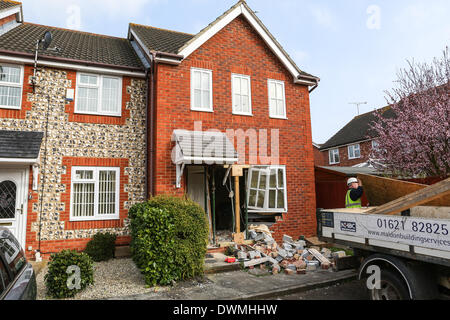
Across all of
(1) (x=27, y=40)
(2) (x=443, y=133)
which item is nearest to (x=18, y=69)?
(1) (x=27, y=40)

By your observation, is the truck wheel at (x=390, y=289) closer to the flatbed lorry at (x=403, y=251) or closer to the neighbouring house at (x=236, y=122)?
the flatbed lorry at (x=403, y=251)

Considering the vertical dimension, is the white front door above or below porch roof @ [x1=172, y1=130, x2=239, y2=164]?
below

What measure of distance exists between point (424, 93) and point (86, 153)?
14423mm

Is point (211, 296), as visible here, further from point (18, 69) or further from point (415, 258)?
point (18, 69)

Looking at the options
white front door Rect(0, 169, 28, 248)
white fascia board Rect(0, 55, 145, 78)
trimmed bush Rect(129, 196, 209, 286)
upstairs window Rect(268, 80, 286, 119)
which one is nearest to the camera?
trimmed bush Rect(129, 196, 209, 286)

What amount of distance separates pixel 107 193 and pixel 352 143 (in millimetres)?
23257

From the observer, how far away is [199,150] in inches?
324

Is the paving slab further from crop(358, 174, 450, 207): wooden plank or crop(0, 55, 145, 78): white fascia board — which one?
crop(0, 55, 145, 78): white fascia board

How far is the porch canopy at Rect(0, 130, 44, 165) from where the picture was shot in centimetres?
726

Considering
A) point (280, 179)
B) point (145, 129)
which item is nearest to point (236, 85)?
point (145, 129)

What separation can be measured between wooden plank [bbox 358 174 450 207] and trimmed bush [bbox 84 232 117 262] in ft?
23.8

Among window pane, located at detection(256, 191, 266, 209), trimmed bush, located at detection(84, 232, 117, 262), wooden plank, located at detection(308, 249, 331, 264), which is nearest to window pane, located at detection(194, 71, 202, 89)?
window pane, located at detection(256, 191, 266, 209)

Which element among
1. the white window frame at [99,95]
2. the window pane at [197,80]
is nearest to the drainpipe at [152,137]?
the white window frame at [99,95]

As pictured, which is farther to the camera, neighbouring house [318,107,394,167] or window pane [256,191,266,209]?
neighbouring house [318,107,394,167]
